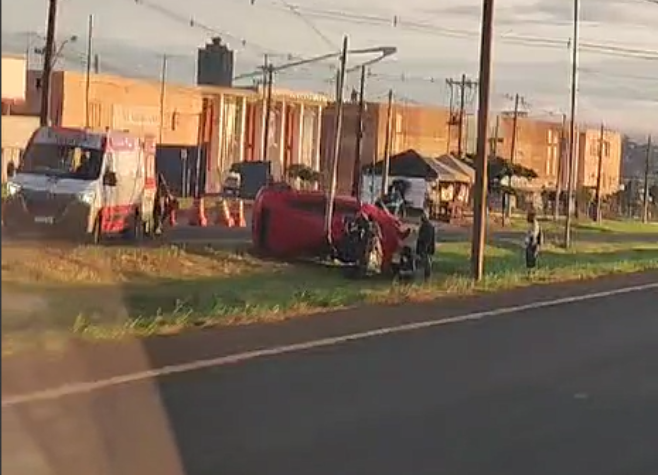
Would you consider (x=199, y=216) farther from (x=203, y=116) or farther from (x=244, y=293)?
(x=203, y=116)

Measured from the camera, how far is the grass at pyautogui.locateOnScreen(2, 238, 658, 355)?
18172 mm

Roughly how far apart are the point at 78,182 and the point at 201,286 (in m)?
6.21

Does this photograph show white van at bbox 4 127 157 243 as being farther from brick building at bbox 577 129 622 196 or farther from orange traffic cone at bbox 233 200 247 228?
brick building at bbox 577 129 622 196

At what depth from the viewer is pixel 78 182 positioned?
3181 centimetres

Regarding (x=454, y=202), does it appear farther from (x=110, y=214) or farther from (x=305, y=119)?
(x=110, y=214)

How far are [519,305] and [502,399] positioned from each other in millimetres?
12880

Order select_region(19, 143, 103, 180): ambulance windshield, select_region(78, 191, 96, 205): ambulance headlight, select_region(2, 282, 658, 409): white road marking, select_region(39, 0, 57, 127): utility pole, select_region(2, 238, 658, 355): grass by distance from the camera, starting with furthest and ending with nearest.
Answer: select_region(39, 0, 57, 127): utility pole < select_region(19, 143, 103, 180): ambulance windshield < select_region(78, 191, 96, 205): ambulance headlight < select_region(2, 238, 658, 355): grass < select_region(2, 282, 658, 409): white road marking

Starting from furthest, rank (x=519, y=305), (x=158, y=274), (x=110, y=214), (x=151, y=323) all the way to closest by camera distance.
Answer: (x=110, y=214)
(x=158, y=274)
(x=519, y=305)
(x=151, y=323)

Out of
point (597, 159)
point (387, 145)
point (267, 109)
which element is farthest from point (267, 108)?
point (597, 159)

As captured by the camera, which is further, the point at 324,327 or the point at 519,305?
the point at 519,305

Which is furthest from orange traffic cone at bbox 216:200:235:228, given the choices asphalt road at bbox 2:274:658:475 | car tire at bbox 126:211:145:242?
asphalt road at bbox 2:274:658:475

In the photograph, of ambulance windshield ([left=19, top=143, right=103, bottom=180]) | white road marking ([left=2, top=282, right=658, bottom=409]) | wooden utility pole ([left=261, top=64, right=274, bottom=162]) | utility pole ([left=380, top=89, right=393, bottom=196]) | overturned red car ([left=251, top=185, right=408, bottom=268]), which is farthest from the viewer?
wooden utility pole ([left=261, top=64, right=274, bottom=162])

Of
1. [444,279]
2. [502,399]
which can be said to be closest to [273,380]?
[502,399]

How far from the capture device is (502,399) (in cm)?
1323
